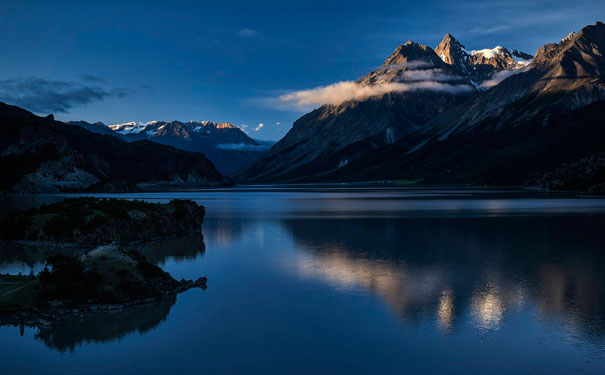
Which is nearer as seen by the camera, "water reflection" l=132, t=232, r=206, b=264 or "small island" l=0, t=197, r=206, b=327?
"small island" l=0, t=197, r=206, b=327

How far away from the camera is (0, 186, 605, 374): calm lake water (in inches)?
901

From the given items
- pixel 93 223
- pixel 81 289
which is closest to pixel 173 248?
pixel 93 223

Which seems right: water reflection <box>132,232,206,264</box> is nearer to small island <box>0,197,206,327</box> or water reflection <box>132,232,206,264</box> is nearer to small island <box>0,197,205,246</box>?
small island <box>0,197,205,246</box>

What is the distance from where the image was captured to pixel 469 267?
43.0 meters

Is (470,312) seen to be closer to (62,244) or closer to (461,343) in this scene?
(461,343)

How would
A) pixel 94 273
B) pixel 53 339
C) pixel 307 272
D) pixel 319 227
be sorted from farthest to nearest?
pixel 319 227 → pixel 307 272 → pixel 94 273 → pixel 53 339

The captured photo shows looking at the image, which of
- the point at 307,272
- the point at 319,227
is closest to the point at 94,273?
the point at 307,272

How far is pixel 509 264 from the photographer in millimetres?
44250

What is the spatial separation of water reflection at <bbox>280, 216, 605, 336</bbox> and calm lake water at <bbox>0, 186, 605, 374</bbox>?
17cm

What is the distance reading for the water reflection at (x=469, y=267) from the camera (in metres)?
30.3

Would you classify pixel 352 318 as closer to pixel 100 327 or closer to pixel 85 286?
pixel 100 327

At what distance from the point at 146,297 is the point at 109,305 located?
248cm

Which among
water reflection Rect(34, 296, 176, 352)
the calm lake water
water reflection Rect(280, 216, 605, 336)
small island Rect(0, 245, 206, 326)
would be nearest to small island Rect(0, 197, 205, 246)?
the calm lake water

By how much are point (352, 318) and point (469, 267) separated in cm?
1784
